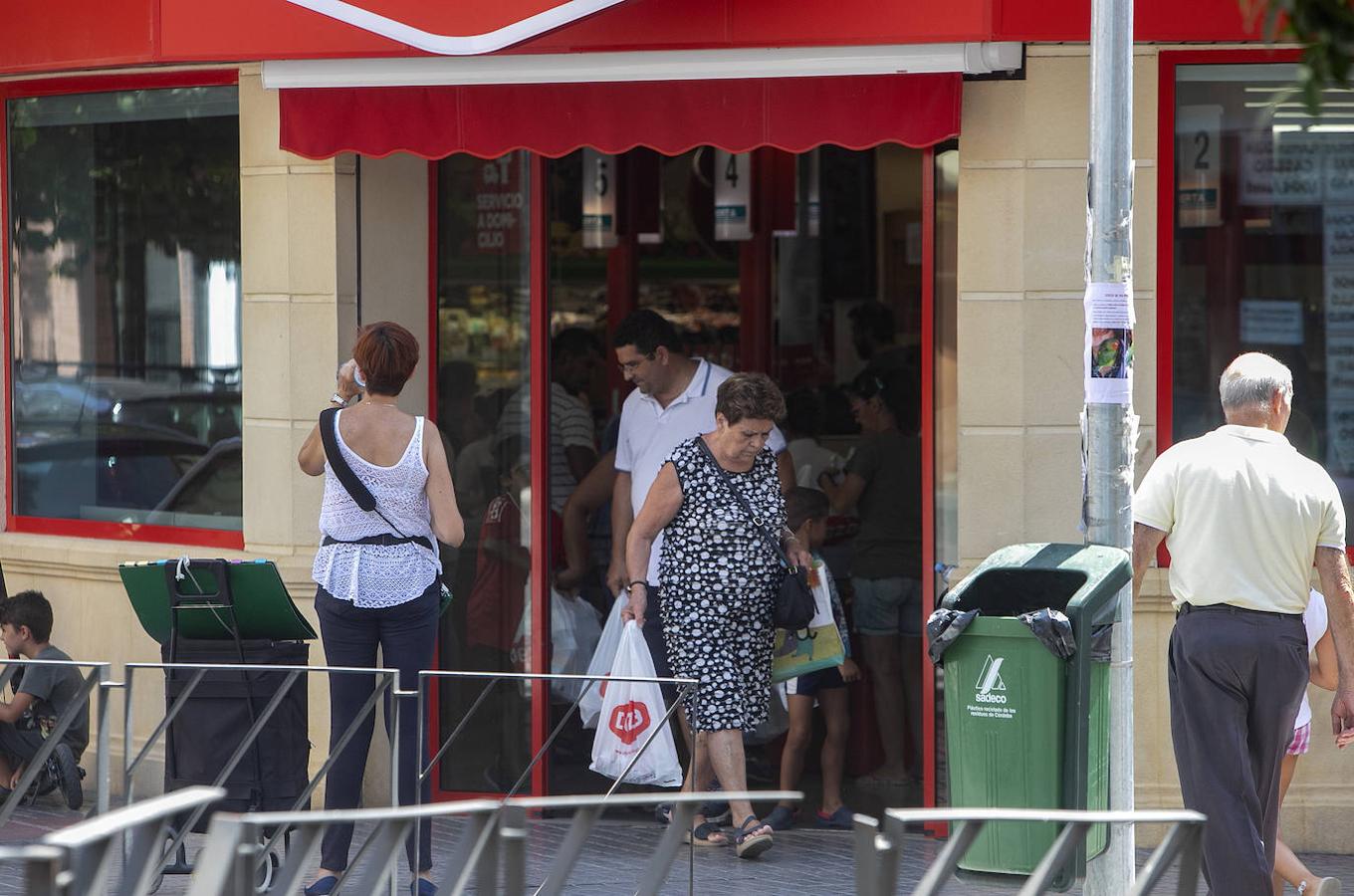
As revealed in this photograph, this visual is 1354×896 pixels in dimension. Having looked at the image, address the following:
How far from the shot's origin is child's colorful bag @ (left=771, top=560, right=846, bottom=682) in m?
7.13

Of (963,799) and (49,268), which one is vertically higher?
(49,268)

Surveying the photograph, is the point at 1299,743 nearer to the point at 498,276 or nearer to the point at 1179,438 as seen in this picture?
the point at 1179,438

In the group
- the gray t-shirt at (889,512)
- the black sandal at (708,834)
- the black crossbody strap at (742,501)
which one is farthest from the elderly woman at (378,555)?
the gray t-shirt at (889,512)

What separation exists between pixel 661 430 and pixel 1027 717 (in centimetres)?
277

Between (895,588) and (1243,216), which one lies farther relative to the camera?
(895,588)

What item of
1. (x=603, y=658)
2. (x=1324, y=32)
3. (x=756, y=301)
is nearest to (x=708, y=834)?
(x=603, y=658)

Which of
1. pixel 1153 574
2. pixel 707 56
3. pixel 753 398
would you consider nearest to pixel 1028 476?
pixel 1153 574

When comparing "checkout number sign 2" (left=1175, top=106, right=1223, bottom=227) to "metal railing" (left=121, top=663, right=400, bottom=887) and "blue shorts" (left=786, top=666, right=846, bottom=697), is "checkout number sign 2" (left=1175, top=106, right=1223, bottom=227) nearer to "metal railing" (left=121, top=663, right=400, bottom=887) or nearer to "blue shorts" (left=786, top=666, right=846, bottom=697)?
"blue shorts" (left=786, top=666, right=846, bottom=697)

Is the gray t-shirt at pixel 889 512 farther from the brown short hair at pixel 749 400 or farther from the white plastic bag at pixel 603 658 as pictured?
the brown short hair at pixel 749 400

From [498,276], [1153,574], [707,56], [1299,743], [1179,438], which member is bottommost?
[1299,743]

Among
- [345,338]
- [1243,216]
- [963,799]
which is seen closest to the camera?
[963,799]

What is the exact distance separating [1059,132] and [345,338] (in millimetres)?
3009

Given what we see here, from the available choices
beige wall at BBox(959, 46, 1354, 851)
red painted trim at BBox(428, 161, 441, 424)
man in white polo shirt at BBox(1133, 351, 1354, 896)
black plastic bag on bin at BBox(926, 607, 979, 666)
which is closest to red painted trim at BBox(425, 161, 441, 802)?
red painted trim at BBox(428, 161, 441, 424)

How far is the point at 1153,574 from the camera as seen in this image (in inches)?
283
